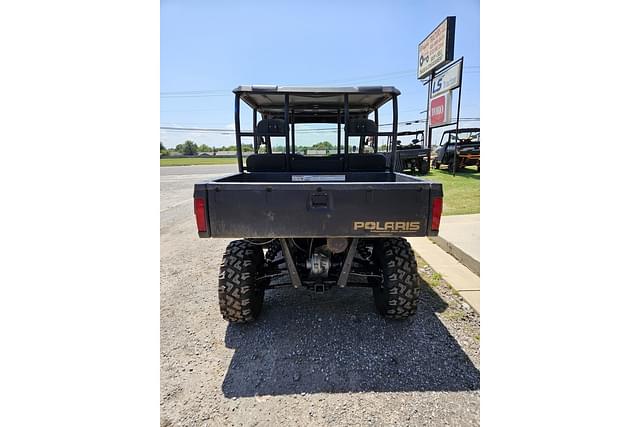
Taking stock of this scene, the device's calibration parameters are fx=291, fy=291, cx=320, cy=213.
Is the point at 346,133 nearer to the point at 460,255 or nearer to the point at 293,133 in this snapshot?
the point at 293,133

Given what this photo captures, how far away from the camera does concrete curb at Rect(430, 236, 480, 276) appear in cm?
381

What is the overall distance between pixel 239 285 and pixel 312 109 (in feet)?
8.90

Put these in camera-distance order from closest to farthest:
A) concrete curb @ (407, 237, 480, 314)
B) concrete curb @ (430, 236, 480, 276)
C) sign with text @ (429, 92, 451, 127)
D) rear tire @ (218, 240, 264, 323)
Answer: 1. rear tire @ (218, 240, 264, 323)
2. concrete curb @ (407, 237, 480, 314)
3. concrete curb @ (430, 236, 480, 276)
4. sign with text @ (429, 92, 451, 127)

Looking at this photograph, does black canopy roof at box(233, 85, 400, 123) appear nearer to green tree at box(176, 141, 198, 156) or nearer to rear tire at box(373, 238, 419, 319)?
rear tire at box(373, 238, 419, 319)

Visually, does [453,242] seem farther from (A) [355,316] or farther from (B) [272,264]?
(B) [272,264]

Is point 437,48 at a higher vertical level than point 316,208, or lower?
higher

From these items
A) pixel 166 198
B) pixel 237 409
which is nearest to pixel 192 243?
pixel 237 409

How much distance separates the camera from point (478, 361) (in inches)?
90.4

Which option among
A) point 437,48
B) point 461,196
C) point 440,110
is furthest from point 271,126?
point 437,48

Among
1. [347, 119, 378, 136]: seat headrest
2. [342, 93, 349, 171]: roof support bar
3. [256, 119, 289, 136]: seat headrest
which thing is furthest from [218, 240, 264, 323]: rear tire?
[347, 119, 378, 136]: seat headrest

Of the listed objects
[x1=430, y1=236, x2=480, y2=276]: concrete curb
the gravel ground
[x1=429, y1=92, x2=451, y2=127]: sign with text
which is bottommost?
the gravel ground

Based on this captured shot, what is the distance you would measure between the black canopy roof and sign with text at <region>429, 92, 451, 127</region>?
12084 mm

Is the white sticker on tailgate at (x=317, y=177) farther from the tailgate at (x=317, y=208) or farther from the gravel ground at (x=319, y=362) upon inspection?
the tailgate at (x=317, y=208)

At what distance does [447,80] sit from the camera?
14531 mm
